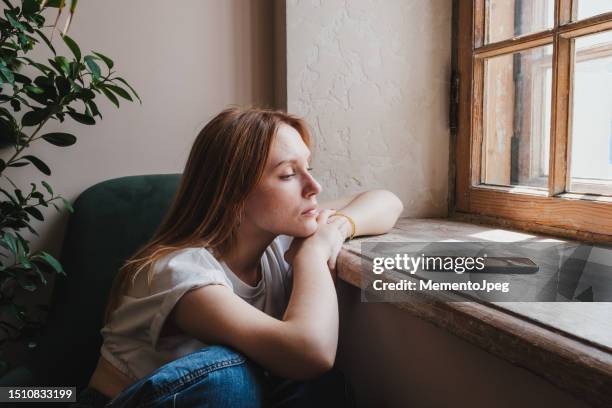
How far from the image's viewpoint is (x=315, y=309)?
895 mm

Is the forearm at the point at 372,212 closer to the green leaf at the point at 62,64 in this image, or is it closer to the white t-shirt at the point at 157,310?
the white t-shirt at the point at 157,310

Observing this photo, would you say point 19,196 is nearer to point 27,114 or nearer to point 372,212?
point 27,114

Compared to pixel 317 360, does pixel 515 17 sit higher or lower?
higher

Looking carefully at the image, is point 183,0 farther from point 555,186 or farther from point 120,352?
point 555,186

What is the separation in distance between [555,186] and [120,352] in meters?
1.11

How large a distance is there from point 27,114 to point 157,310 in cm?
65

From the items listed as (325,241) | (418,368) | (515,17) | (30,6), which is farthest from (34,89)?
(515,17)

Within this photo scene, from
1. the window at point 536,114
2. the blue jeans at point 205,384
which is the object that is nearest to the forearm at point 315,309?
the blue jeans at point 205,384

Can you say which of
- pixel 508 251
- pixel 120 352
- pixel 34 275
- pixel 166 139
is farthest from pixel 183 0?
pixel 508 251

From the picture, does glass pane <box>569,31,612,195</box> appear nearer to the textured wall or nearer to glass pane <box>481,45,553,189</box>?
glass pane <box>481,45,553,189</box>

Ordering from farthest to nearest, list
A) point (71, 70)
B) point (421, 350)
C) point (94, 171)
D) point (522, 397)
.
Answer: point (94, 171), point (71, 70), point (421, 350), point (522, 397)

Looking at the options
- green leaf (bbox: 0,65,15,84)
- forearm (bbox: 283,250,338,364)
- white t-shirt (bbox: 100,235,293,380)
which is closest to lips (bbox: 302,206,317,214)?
forearm (bbox: 283,250,338,364)

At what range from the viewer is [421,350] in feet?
3.26

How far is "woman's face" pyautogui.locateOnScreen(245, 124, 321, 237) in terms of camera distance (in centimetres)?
106
